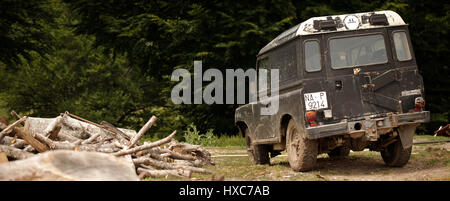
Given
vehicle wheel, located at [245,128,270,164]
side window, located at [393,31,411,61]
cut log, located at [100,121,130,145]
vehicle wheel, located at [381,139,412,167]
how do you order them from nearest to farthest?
side window, located at [393,31,411,61], vehicle wheel, located at [381,139,412,167], cut log, located at [100,121,130,145], vehicle wheel, located at [245,128,270,164]

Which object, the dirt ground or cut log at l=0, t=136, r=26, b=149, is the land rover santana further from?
cut log at l=0, t=136, r=26, b=149

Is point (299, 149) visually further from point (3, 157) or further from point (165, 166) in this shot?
point (3, 157)

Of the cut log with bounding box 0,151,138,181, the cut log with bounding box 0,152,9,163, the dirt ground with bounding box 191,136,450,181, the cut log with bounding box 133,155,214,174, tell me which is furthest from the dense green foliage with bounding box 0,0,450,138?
the cut log with bounding box 0,151,138,181

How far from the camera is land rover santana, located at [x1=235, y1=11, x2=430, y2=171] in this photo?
9086mm

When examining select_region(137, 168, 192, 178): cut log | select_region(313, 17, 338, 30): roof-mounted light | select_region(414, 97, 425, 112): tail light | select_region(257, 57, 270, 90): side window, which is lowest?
select_region(137, 168, 192, 178): cut log

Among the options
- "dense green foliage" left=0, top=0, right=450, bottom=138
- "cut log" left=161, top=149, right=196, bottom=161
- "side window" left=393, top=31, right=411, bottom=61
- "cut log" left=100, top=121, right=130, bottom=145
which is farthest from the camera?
"dense green foliage" left=0, top=0, right=450, bottom=138

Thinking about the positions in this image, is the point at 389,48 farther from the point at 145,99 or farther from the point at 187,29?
the point at 145,99

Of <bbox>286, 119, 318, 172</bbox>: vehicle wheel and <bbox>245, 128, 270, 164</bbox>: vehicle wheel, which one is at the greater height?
<bbox>286, 119, 318, 172</bbox>: vehicle wheel

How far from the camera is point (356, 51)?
9336mm

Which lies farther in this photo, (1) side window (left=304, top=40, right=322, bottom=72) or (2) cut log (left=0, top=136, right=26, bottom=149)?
(1) side window (left=304, top=40, right=322, bottom=72)

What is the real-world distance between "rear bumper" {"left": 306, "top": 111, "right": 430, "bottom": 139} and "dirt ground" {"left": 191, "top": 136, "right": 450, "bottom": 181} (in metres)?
0.68

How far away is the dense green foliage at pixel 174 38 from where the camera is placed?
19891mm

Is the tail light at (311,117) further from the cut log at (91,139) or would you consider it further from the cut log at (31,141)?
the cut log at (31,141)

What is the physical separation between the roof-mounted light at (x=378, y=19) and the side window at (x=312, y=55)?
1.00m
